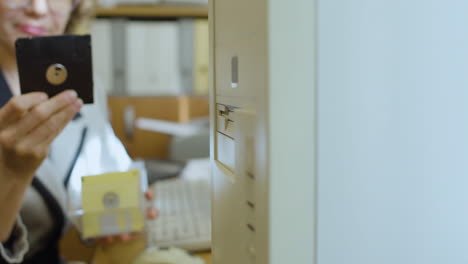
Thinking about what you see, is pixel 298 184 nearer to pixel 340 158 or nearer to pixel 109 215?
pixel 340 158

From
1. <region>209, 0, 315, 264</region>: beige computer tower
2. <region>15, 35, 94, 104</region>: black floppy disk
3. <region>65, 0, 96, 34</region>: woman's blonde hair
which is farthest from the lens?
<region>65, 0, 96, 34</region>: woman's blonde hair

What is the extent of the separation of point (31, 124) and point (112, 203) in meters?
0.17

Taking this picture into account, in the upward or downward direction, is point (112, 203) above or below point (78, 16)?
below

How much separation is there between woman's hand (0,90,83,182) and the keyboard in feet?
0.98

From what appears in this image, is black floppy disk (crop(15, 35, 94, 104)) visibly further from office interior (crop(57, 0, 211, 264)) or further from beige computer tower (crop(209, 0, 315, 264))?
office interior (crop(57, 0, 211, 264))

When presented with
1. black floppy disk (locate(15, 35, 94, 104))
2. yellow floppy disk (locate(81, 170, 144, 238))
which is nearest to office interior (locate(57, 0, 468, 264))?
black floppy disk (locate(15, 35, 94, 104))

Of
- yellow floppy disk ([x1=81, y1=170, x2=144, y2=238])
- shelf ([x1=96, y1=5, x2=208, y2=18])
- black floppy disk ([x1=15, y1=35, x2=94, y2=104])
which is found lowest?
yellow floppy disk ([x1=81, y1=170, x2=144, y2=238])

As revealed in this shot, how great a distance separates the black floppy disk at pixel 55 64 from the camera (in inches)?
17.8

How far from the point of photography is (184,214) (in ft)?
2.84

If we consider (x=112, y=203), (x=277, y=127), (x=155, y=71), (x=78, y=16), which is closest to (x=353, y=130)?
(x=277, y=127)

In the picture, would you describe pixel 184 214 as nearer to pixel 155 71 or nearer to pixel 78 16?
pixel 78 16

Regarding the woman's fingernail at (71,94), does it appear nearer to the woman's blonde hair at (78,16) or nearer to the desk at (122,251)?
the desk at (122,251)

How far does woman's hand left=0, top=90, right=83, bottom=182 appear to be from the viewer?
0.47m

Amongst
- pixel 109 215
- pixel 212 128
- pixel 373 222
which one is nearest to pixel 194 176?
pixel 109 215
